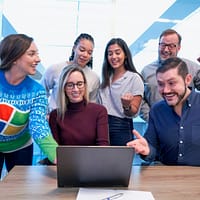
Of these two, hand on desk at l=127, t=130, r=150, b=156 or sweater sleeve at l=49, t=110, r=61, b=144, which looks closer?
hand on desk at l=127, t=130, r=150, b=156

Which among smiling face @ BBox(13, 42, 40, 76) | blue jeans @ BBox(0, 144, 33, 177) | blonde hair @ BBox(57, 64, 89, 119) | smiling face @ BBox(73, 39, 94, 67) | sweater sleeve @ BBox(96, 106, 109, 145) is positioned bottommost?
blue jeans @ BBox(0, 144, 33, 177)

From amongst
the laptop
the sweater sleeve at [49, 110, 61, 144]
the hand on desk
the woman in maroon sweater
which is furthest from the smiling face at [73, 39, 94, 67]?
the laptop

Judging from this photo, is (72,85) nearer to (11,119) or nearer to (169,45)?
(11,119)

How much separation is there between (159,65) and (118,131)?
0.66 m

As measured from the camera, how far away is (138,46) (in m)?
4.03

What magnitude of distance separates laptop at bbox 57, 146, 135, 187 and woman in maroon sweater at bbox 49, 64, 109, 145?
2.44ft

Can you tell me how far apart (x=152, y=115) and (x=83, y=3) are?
2483 mm

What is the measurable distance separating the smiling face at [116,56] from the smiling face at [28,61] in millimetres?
800

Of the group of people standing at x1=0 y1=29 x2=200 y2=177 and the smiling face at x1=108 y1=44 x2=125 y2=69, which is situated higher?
the smiling face at x1=108 y1=44 x2=125 y2=69

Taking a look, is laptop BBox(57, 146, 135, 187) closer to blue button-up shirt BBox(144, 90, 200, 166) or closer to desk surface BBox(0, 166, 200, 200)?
desk surface BBox(0, 166, 200, 200)

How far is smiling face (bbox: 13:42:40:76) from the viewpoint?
1.77m

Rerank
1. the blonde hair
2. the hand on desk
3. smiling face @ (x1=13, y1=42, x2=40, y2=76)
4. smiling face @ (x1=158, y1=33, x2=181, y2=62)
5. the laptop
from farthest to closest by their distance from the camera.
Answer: smiling face @ (x1=158, y1=33, x2=181, y2=62), the blonde hair, smiling face @ (x1=13, y1=42, x2=40, y2=76), the hand on desk, the laptop

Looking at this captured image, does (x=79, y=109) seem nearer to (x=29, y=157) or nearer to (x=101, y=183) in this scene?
(x=29, y=157)

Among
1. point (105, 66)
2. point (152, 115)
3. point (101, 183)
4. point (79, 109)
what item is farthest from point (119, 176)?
point (105, 66)
